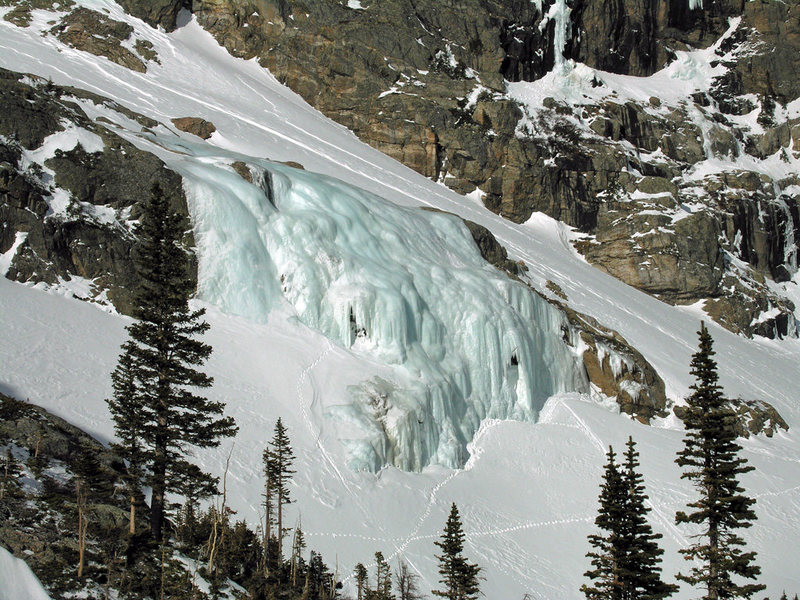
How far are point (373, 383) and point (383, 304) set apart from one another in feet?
12.5

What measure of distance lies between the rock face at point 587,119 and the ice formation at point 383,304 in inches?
1159

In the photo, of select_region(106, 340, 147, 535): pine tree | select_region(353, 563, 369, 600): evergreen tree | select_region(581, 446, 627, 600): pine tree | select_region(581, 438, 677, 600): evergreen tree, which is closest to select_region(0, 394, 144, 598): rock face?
select_region(106, 340, 147, 535): pine tree

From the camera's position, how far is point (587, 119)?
249 feet

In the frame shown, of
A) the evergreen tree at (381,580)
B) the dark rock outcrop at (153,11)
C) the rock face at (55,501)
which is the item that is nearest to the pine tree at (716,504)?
the evergreen tree at (381,580)

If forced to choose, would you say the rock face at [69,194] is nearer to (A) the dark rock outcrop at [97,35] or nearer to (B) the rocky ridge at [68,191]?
(B) the rocky ridge at [68,191]

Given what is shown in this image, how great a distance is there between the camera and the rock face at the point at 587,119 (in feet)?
218

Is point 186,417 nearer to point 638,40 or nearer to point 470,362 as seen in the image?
point 470,362

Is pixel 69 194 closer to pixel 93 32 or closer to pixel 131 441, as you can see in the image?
pixel 131 441

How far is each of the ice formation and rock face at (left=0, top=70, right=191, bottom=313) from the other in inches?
99.4

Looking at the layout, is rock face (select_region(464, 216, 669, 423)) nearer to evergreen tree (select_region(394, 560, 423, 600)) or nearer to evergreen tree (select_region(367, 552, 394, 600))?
evergreen tree (select_region(394, 560, 423, 600))

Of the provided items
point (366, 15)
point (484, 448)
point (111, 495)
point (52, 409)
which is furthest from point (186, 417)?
point (366, 15)

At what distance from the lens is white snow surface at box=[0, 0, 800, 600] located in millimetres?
25812

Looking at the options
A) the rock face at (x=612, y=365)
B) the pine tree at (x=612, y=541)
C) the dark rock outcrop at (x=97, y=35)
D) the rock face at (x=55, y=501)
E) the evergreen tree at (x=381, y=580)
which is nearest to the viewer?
the rock face at (x=55, y=501)

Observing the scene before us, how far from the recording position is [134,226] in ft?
105
